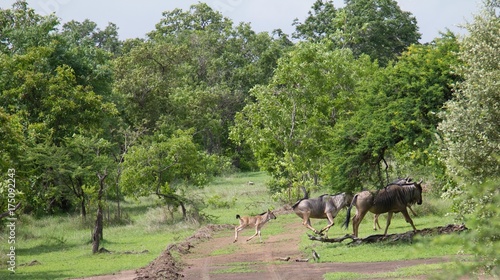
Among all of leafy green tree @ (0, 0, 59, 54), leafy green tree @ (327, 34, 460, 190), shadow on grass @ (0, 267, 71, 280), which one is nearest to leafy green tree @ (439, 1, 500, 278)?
leafy green tree @ (327, 34, 460, 190)

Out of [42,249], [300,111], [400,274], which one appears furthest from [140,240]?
[400,274]

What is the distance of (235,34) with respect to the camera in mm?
84312

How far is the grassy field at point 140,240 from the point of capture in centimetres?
2270

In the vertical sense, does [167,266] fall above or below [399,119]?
below

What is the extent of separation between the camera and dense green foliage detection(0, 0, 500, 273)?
1803 centimetres

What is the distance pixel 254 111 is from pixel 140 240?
44.6 feet

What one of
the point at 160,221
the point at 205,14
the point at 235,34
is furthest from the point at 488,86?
the point at 205,14

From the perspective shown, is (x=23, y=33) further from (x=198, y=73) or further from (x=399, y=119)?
(x=198, y=73)

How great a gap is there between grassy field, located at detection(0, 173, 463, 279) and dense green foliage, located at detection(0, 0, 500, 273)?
1.34 metres

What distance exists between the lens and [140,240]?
3181 cm

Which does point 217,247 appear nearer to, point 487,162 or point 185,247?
point 185,247

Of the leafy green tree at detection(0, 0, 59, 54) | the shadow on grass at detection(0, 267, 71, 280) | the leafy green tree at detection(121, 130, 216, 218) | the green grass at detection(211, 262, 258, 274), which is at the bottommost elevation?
the green grass at detection(211, 262, 258, 274)

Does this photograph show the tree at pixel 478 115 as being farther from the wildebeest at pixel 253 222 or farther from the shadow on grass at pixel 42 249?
the shadow on grass at pixel 42 249

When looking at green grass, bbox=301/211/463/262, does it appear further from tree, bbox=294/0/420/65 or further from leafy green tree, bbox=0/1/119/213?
tree, bbox=294/0/420/65
